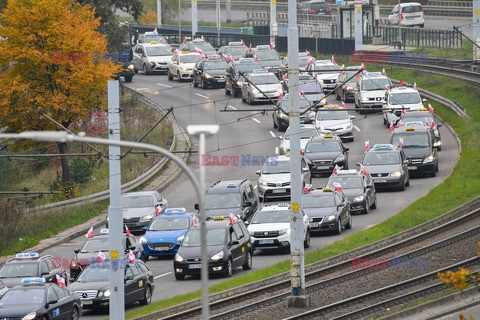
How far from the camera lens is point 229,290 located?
27.4m

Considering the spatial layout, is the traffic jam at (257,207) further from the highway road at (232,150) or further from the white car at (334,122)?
the highway road at (232,150)

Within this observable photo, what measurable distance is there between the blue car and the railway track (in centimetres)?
526

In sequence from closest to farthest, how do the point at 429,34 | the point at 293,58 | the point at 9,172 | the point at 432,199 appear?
the point at 293,58 < the point at 432,199 < the point at 9,172 < the point at 429,34

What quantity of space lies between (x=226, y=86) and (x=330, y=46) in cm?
1520

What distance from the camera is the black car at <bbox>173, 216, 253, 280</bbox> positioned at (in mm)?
29250

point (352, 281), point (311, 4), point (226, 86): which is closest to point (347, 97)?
point (226, 86)

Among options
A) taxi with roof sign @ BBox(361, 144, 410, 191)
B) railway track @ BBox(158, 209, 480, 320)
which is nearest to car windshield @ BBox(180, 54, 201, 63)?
taxi with roof sign @ BBox(361, 144, 410, 191)

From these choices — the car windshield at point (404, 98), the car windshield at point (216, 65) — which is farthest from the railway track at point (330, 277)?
the car windshield at point (216, 65)

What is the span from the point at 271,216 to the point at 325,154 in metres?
10.4

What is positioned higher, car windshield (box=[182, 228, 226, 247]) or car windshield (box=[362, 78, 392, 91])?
car windshield (box=[362, 78, 392, 91])

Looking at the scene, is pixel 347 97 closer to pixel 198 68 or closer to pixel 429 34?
pixel 198 68

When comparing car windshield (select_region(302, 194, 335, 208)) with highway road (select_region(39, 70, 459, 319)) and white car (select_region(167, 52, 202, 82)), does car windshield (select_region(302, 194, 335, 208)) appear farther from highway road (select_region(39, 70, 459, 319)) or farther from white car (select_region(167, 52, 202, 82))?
white car (select_region(167, 52, 202, 82))

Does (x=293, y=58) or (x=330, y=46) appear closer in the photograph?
(x=293, y=58)

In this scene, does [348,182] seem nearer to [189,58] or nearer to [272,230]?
[272,230]
